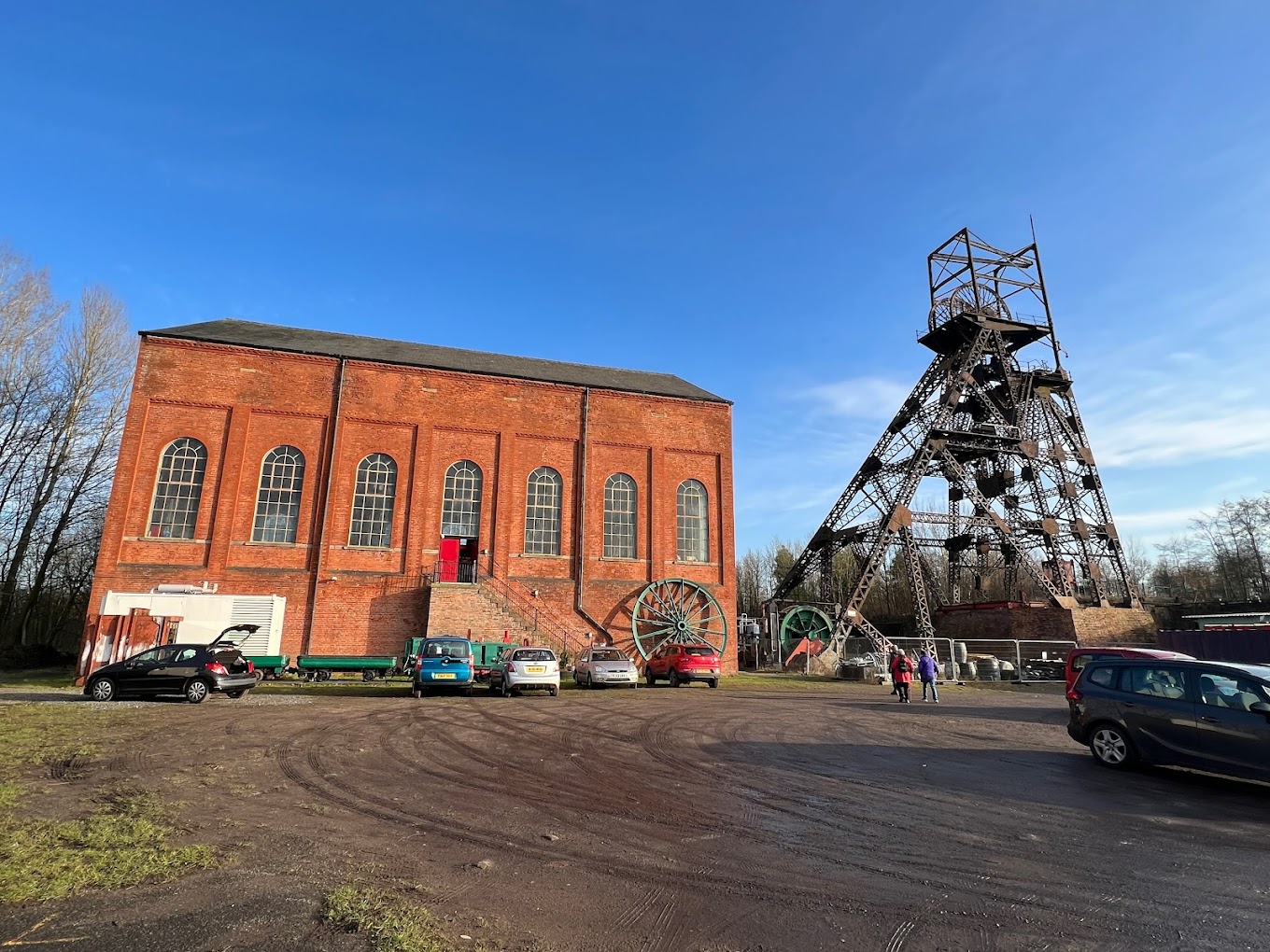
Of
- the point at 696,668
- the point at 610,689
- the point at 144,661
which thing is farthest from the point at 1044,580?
the point at 144,661

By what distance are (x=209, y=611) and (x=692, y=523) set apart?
17.8m

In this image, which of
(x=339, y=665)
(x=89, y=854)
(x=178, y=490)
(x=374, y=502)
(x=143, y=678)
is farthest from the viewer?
(x=374, y=502)

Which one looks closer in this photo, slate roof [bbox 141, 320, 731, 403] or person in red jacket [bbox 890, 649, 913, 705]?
person in red jacket [bbox 890, 649, 913, 705]

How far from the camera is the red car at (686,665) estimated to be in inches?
808

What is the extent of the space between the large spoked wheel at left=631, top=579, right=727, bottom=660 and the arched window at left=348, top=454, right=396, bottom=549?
1007 centimetres

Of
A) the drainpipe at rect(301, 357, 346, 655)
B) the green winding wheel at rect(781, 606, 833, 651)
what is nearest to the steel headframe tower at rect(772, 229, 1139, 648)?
the green winding wheel at rect(781, 606, 833, 651)

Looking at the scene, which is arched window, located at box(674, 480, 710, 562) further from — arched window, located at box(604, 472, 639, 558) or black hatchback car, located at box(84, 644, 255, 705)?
black hatchback car, located at box(84, 644, 255, 705)

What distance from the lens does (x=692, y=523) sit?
91.9 feet

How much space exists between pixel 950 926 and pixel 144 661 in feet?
55.9

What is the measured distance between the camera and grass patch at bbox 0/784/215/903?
3955 mm

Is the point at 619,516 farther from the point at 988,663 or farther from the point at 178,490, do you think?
the point at 178,490

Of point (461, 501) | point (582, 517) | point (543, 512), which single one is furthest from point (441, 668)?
point (582, 517)

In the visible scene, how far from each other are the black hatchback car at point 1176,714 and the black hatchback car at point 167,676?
16780mm

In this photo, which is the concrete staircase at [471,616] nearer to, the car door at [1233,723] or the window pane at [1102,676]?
the window pane at [1102,676]
